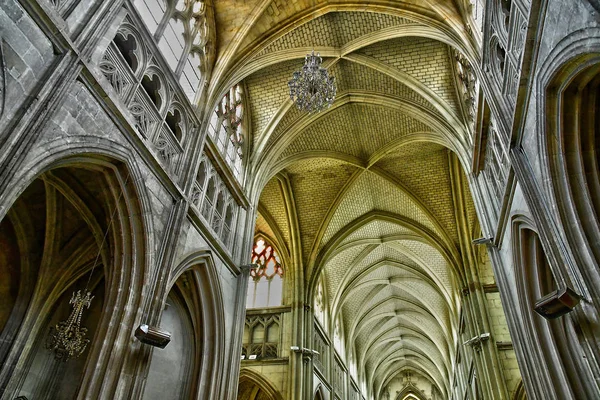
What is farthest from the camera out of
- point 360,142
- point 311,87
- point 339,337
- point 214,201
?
point 339,337

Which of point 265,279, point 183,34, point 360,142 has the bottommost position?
→ point 265,279

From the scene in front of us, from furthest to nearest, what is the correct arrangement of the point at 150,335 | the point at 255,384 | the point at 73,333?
the point at 255,384 < the point at 73,333 < the point at 150,335

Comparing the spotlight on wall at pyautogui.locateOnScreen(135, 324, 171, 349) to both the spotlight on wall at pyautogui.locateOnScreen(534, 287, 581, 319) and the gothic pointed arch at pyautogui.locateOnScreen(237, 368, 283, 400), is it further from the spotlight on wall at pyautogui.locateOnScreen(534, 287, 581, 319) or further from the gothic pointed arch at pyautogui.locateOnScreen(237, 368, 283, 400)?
the gothic pointed arch at pyautogui.locateOnScreen(237, 368, 283, 400)

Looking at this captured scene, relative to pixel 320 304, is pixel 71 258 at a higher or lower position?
lower

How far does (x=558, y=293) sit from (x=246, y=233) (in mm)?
8619

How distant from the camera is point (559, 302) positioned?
236 inches

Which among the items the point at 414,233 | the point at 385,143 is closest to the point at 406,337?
the point at 414,233

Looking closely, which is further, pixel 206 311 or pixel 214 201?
pixel 214 201

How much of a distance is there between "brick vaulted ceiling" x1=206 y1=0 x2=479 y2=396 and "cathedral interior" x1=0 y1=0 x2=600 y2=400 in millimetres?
75

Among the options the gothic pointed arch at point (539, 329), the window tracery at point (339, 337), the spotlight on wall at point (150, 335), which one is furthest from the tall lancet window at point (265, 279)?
the spotlight on wall at point (150, 335)

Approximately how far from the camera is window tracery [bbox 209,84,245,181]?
41.1 feet

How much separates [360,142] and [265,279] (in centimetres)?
751

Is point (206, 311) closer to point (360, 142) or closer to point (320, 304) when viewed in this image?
point (360, 142)

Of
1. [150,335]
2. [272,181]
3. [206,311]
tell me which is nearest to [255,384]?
[206,311]
